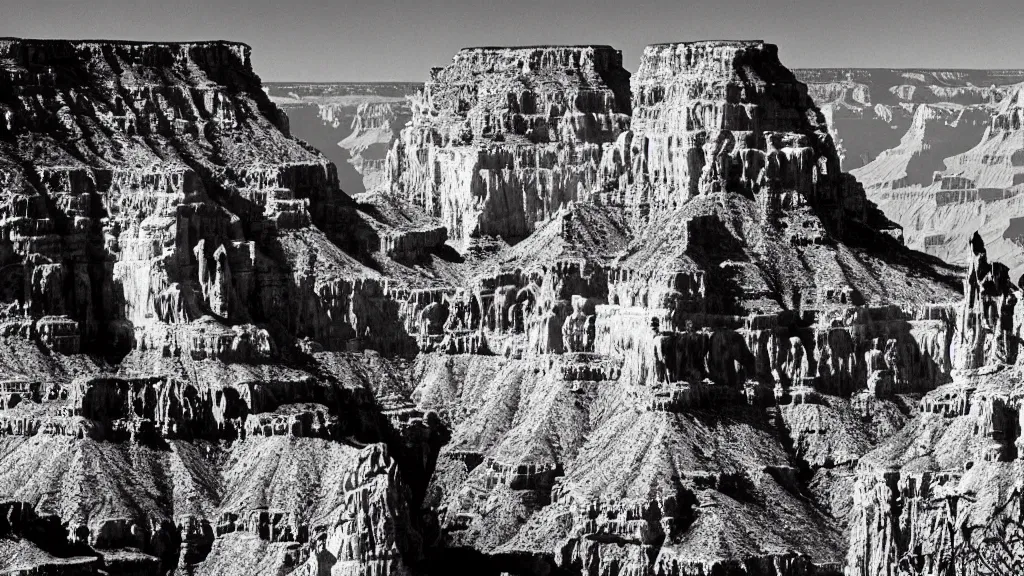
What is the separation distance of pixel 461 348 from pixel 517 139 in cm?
2130

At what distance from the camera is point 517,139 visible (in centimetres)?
18900

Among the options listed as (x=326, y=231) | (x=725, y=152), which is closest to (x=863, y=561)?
(x=725, y=152)

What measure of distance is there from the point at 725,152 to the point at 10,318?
1453 inches

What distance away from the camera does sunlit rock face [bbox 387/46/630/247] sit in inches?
7372

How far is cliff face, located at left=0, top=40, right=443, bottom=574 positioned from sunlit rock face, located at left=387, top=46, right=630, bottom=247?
38.4ft

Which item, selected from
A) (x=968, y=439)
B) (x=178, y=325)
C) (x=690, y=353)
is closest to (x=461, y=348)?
(x=178, y=325)

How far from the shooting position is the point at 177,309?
160 m

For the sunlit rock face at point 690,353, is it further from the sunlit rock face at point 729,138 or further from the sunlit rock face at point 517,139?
the sunlit rock face at point 517,139

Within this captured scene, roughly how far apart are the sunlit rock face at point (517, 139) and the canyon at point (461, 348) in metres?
3.09

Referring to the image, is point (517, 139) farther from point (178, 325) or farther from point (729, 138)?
point (178, 325)

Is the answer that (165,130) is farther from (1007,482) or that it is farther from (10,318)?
(1007,482)

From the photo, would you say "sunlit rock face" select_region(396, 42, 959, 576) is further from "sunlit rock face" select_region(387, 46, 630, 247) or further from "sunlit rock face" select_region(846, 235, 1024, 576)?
"sunlit rock face" select_region(387, 46, 630, 247)

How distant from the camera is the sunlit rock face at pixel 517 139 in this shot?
18725 cm

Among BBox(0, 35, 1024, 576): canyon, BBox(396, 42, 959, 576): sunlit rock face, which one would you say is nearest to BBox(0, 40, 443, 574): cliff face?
BBox(0, 35, 1024, 576): canyon
